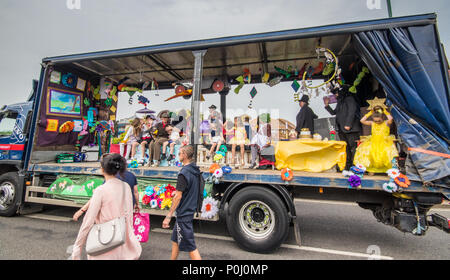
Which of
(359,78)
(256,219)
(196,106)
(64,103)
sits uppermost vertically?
(359,78)

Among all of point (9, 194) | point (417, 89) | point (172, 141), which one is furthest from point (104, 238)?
point (9, 194)

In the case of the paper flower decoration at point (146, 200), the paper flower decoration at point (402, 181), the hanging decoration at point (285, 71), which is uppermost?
the hanging decoration at point (285, 71)

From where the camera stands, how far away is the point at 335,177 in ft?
11.4

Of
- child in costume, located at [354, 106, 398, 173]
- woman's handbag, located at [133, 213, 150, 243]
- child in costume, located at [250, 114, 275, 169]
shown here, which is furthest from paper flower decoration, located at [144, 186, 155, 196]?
child in costume, located at [354, 106, 398, 173]

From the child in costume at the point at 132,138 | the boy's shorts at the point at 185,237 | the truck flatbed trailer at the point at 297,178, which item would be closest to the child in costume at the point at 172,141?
the child in costume at the point at 132,138

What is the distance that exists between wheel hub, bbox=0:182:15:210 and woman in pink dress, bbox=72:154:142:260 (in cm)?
508

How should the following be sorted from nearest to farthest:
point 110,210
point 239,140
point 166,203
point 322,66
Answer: point 110,210
point 166,203
point 239,140
point 322,66

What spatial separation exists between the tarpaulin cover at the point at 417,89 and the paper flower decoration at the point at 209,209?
3.16 meters

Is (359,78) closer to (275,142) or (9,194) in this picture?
(275,142)

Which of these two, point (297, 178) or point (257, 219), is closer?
point (297, 178)

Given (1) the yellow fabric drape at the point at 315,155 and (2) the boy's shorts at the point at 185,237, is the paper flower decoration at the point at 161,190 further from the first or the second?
(1) the yellow fabric drape at the point at 315,155

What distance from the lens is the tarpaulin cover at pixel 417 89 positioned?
10.2ft

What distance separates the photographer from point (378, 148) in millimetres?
3857

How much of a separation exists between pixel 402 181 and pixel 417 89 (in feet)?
4.88
